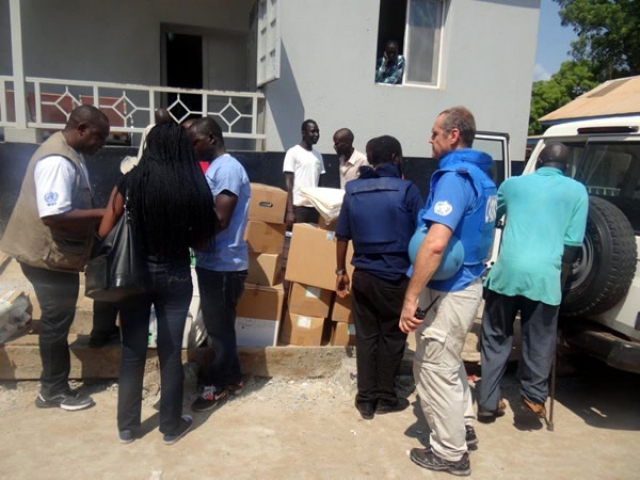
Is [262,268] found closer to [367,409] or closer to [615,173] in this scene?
[367,409]

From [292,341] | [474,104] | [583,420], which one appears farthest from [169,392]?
[474,104]

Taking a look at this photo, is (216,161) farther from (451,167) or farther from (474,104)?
(474,104)

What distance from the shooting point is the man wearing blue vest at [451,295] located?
2.69m

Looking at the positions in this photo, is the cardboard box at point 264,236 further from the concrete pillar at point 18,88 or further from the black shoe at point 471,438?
the concrete pillar at point 18,88

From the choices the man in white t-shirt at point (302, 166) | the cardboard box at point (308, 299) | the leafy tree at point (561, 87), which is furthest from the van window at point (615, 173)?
the leafy tree at point (561, 87)

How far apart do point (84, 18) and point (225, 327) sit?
608cm

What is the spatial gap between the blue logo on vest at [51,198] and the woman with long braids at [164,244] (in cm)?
34

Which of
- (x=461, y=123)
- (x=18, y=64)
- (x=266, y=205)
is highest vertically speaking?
(x=18, y=64)

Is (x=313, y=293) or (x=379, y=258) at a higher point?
(x=379, y=258)

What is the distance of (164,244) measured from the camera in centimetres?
282

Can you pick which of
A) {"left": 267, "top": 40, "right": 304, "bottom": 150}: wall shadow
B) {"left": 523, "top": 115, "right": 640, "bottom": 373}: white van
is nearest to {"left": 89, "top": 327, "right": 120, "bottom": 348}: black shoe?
{"left": 523, "top": 115, "right": 640, "bottom": 373}: white van

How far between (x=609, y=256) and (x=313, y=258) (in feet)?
6.64

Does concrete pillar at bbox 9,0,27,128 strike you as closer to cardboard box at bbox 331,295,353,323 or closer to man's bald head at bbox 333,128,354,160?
man's bald head at bbox 333,128,354,160

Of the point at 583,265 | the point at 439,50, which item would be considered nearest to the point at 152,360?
the point at 583,265
